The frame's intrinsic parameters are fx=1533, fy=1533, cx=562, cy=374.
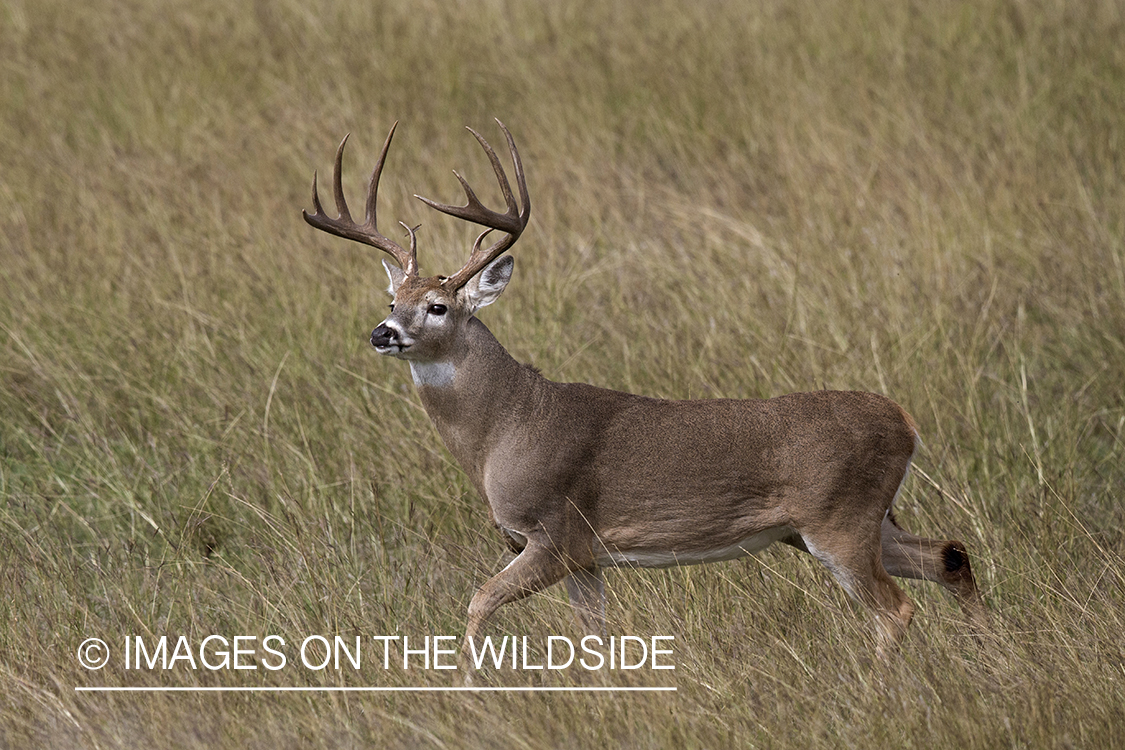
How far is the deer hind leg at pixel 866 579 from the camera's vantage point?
12.6 feet

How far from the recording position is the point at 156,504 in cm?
510

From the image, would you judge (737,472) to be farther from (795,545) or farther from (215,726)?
(215,726)

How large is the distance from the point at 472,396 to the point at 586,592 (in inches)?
24.3

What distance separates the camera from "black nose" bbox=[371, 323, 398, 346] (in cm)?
380

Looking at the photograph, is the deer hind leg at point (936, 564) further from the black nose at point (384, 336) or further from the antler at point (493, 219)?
the black nose at point (384, 336)

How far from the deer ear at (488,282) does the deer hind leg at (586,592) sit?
77 centimetres

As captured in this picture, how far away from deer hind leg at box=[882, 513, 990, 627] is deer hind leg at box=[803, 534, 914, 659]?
217 mm

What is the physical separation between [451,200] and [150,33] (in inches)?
117

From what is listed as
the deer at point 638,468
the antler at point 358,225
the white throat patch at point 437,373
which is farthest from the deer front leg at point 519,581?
the antler at point 358,225

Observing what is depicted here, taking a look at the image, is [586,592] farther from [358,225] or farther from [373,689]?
[358,225]

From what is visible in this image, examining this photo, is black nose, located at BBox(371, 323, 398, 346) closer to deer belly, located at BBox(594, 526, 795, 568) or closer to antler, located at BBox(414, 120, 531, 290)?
antler, located at BBox(414, 120, 531, 290)

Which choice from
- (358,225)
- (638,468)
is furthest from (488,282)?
(638,468)

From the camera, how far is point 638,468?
→ 3969 millimetres

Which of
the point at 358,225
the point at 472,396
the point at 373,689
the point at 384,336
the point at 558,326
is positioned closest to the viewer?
the point at 373,689
